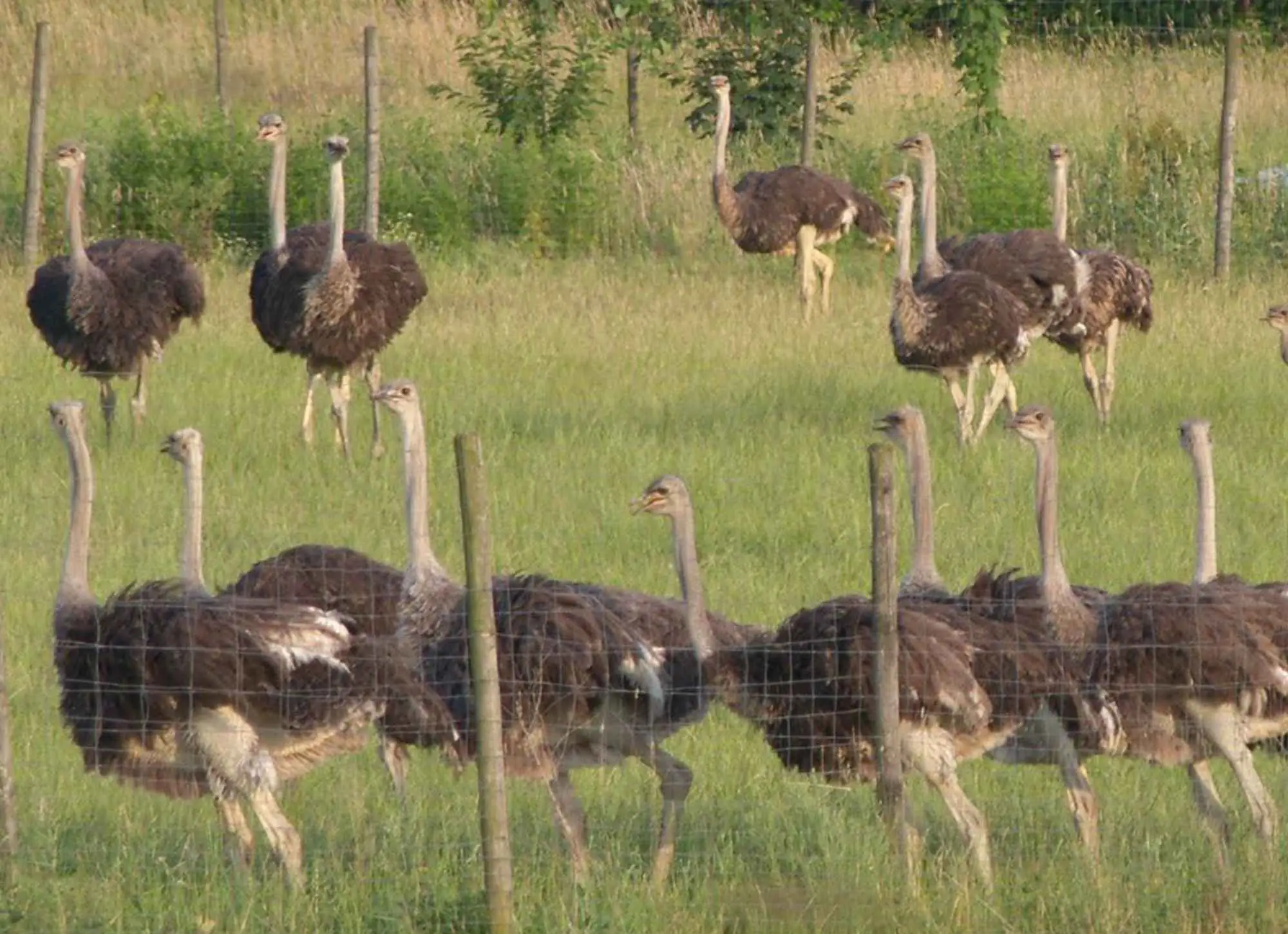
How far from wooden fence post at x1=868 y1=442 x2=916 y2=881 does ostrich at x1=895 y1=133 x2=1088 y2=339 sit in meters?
8.19

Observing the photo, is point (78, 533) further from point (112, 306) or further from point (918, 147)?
point (918, 147)

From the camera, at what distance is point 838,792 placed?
332 inches

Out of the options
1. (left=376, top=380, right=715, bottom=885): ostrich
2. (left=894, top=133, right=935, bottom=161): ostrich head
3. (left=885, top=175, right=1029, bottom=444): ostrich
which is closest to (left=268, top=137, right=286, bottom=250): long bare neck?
(left=885, top=175, right=1029, bottom=444): ostrich

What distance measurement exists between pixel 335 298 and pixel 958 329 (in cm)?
355

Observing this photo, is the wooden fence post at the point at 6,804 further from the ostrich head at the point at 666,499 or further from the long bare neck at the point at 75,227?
the long bare neck at the point at 75,227

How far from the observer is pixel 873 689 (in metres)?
7.46

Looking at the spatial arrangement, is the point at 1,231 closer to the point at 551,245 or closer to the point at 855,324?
the point at 551,245

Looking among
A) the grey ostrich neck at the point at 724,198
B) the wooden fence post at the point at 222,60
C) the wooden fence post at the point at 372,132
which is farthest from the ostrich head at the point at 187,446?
the wooden fence post at the point at 222,60

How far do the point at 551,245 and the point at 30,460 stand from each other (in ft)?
27.3

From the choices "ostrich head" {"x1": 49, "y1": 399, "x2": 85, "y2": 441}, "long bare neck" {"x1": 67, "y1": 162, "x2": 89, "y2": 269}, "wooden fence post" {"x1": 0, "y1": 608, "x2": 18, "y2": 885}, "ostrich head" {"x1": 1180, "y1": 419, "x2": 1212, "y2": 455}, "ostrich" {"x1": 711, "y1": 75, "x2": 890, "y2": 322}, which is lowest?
"wooden fence post" {"x1": 0, "y1": 608, "x2": 18, "y2": 885}

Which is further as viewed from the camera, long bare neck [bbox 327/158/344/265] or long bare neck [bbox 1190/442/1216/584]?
long bare neck [bbox 327/158/344/265]

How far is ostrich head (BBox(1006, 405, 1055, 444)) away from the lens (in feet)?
28.2

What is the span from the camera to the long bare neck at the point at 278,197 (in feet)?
52.5

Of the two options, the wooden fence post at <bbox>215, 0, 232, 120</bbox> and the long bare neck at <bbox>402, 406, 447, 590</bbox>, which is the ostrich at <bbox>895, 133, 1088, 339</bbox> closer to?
the long bare neck at <bbox>402, 406, 447, 590</bbox>
